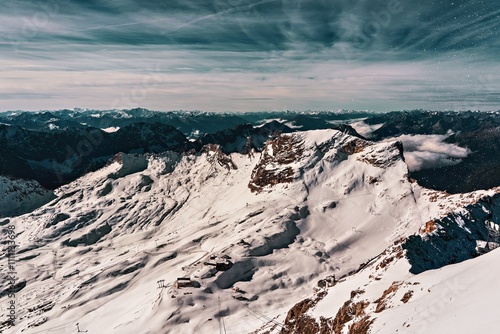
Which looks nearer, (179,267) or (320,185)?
(179,267)

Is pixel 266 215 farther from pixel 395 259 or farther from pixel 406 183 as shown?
pixel 395 259

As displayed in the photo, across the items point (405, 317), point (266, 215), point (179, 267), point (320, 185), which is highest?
point (405, 317)

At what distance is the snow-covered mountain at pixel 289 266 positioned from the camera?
2152 inches

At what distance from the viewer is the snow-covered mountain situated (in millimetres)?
54656

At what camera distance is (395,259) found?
207 feet

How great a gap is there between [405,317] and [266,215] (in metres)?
133

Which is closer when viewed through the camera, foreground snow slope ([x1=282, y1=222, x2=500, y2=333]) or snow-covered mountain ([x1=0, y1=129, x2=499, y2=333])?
foreground snow slope ([x1=282, y1=222, x2=500, y2=333])

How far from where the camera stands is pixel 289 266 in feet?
443

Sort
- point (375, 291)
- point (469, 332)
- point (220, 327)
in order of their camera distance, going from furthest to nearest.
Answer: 1. point (220, 327)
2. point (375, 291)
3. point (469, 332)

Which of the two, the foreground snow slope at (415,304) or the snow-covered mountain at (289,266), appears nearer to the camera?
the foreground snow slope at (415,304)

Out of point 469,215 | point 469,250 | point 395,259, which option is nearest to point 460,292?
point 395,259

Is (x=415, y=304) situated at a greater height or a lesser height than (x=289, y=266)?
greater

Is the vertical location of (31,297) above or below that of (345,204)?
below

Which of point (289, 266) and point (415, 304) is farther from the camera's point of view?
point (289, 266)
